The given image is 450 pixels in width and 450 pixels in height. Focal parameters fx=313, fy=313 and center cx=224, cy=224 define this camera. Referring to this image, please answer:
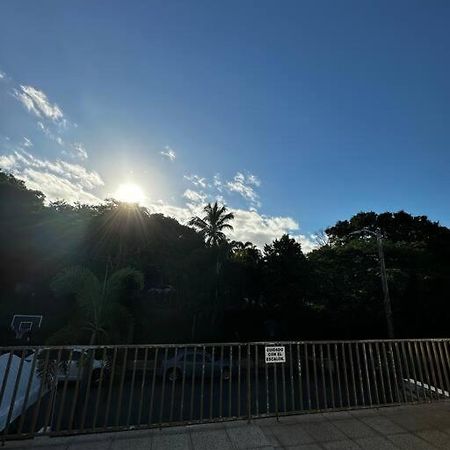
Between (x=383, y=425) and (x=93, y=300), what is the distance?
7.85m

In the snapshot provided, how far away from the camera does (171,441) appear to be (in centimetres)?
368

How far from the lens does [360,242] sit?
25.2 meters

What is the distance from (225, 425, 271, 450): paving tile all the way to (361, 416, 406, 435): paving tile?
5.23 ft

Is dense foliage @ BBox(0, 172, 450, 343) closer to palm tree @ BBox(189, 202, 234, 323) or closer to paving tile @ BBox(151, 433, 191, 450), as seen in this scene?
palm tree @ BBox(189, 202, 234, 323)

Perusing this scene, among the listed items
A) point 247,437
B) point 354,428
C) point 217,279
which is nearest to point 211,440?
point 247,437

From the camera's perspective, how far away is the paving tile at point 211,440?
11.8 feet

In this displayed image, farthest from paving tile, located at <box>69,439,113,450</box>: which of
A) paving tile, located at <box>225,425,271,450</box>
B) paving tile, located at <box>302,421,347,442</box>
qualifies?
paving tile, located at <box>302,421,347,442</box>

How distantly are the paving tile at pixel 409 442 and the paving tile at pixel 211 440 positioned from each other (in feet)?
6.66

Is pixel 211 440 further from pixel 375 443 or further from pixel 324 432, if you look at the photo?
pixel 375 443

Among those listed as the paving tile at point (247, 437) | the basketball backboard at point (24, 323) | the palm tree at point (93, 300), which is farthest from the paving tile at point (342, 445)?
the basketball backboard at point (24, 323)

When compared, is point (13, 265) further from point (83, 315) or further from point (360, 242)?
point (360, 242)

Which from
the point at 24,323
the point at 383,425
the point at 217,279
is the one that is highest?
the point at 217,279

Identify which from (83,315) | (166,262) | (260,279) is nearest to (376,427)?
(83,315)

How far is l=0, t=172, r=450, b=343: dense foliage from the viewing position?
2056cm
